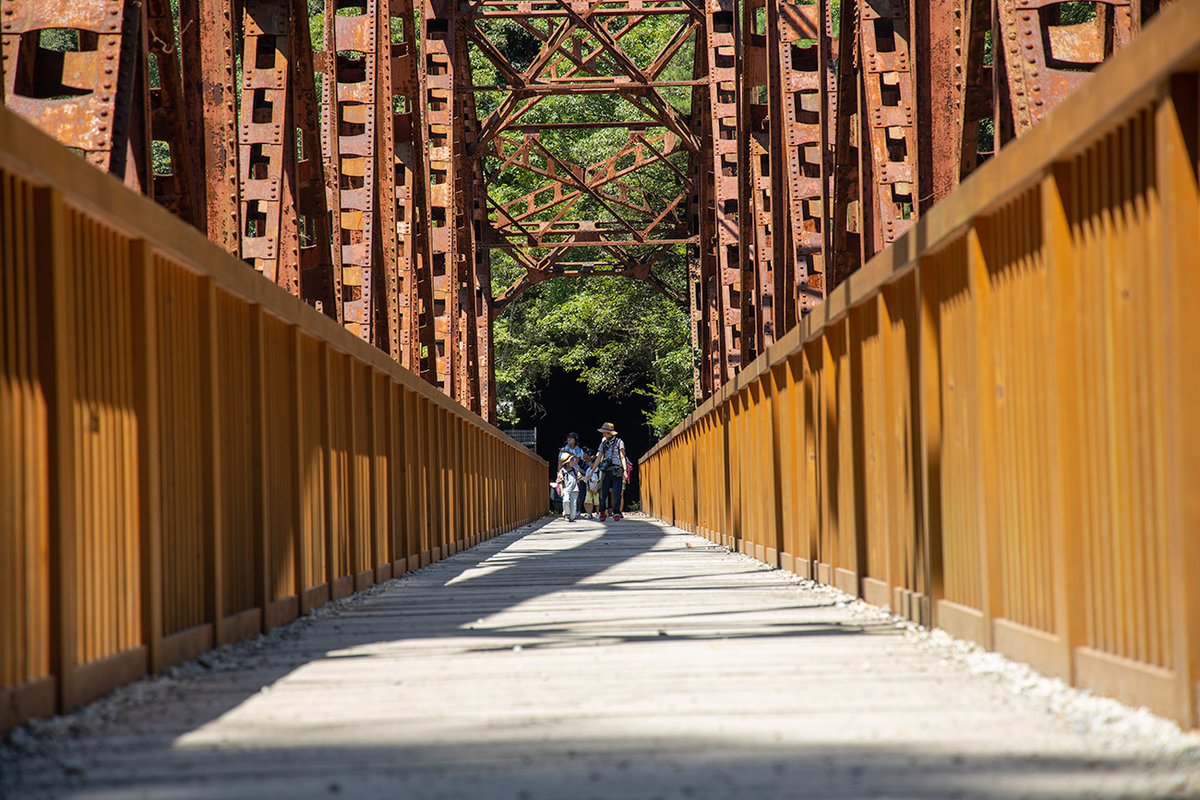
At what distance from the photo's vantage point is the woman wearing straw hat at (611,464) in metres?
25.8

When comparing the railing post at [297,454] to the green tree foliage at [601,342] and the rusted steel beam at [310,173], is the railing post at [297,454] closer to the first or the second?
the rusted steel beam at [310,173]

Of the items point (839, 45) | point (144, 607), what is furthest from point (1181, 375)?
point (839, 45)

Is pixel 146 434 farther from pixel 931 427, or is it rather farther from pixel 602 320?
pixel 602 320

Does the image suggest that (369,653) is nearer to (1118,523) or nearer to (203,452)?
(203,452)

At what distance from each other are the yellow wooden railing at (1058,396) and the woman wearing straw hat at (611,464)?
1833cm

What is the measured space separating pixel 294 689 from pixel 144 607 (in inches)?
23.7

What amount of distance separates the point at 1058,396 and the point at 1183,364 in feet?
2.87

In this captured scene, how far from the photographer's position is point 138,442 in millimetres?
4664

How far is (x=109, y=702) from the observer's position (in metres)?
4.11

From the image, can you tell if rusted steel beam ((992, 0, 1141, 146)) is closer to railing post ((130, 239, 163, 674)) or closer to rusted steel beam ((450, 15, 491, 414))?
railing post ((130, 239, 163, 674))

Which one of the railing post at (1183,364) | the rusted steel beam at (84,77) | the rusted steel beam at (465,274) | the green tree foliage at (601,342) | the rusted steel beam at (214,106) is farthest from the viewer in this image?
the green tree foliage at (601,342)

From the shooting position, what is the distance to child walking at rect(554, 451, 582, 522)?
25.4m

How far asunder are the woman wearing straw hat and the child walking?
1.56 ft

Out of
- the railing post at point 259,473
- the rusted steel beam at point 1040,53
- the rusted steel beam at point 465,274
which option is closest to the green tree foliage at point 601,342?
the rusted steel beam at point 465,274
